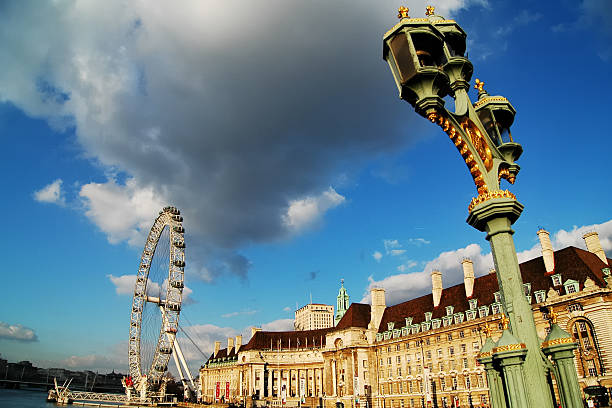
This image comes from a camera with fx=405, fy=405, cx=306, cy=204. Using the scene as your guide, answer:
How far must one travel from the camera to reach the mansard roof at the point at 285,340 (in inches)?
4535

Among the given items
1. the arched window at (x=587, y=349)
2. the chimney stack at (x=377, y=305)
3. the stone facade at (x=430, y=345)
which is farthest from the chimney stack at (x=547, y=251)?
the chimney stack at (x=377, y=305)

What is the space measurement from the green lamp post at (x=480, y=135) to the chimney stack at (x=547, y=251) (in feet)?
135

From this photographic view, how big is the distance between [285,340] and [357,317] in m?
38.6

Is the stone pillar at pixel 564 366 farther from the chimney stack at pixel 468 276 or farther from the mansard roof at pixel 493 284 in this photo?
the chimney stack at pixel 468 276

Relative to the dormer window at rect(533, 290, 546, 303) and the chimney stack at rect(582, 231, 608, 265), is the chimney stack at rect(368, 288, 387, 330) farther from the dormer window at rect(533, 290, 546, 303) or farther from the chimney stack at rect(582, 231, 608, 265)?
the chimney stack at rect(582, 231, 608, 265)

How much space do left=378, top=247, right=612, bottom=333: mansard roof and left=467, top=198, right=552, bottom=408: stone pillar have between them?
3847cm

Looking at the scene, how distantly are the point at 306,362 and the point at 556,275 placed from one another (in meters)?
79.2

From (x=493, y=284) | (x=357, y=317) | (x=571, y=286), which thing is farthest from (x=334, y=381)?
(x=571, y=286)

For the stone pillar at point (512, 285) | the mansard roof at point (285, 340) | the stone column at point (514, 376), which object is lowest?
the stone column at point (514, 376)

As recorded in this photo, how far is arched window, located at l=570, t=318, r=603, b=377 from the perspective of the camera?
42.3 meters

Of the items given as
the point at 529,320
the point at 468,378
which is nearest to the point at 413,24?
the point at 529,320

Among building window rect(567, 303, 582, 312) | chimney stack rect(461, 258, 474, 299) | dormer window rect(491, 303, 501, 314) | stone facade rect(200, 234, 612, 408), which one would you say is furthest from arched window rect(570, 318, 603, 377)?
chimney stack rect(461, 258, 474, 299)

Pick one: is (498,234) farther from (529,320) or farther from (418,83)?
(418,83)

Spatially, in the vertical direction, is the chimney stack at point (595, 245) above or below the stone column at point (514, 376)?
above
